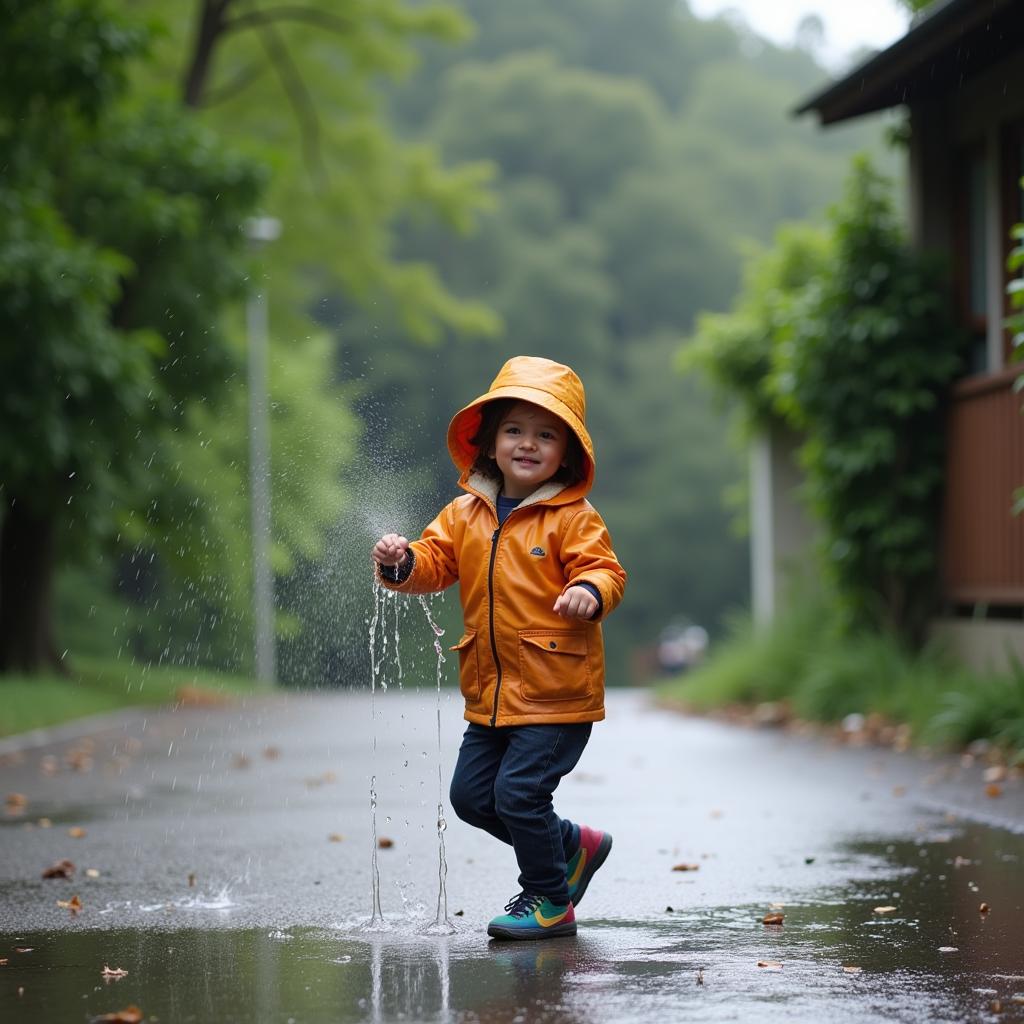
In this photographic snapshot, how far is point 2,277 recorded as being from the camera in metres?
14.7

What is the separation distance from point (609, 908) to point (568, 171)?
68813 millimetres

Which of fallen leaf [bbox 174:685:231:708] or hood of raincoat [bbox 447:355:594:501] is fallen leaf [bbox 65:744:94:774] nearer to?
hood of raincoat [bbox 447:355:594:501]

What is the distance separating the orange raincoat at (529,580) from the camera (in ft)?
17.6

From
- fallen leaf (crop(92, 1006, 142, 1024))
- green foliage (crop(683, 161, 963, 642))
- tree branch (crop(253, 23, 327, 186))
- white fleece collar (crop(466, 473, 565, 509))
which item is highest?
tree branch (crop(253, 23, 327, 186))

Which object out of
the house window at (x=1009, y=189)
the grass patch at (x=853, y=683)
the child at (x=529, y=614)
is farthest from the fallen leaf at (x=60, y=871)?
the house window at (x=1009, y=189)

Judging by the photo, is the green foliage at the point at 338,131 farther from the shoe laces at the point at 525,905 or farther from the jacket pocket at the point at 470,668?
the shoe laces at the point at 525,905

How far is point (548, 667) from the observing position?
539 cm

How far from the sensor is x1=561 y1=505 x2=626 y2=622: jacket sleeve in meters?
5.27

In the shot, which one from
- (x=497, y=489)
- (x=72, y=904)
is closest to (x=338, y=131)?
(x=72, y=904)

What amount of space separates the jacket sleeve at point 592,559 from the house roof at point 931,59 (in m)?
6.29

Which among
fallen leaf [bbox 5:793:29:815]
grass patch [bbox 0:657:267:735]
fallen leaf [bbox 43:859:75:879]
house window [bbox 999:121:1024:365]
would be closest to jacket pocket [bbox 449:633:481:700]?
fallen leaf [bbox 43:859:75:879]

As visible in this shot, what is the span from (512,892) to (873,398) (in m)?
8.55

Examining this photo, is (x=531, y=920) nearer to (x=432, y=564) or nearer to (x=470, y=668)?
(x=470, y=668)

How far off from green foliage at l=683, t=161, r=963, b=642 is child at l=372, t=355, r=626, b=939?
334 inches
